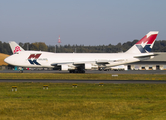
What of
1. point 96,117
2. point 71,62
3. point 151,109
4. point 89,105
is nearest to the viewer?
point 96,117

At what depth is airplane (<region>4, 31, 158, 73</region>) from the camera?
58.7 meters

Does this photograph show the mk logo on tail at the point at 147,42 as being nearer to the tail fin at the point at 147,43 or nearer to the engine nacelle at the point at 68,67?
the tail fin at the point at 147,43

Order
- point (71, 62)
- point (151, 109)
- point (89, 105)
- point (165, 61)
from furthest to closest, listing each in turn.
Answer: point (165, 61), point (71, 62), point (89, 105), point (151, 109)

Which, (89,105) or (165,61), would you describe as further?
(165,61)

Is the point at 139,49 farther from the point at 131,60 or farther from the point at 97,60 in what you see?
the point at 97,60

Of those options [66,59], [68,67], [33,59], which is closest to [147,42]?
[66,59]

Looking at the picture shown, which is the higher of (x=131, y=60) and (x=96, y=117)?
(x=131, y=60)

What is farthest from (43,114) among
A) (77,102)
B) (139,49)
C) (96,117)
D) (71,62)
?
(139,49)

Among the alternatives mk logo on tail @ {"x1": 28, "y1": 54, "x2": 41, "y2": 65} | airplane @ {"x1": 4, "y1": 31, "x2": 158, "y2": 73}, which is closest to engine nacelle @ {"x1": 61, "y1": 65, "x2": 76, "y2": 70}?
airplane @ {"x1": 4, "y1": 31, "x2": 158, "y2": 73}

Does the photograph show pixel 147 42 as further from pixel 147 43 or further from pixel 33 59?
pixel 33 59

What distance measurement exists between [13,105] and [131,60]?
45968mm

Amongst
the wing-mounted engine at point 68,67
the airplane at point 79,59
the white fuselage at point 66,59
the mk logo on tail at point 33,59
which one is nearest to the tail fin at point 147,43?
the airplane at point 79,59

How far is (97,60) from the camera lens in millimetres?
59375

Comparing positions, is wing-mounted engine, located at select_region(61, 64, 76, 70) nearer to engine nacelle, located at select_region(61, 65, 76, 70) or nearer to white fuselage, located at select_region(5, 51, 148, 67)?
engine nacelle, located at select_region(61, 65, 76, 70)
